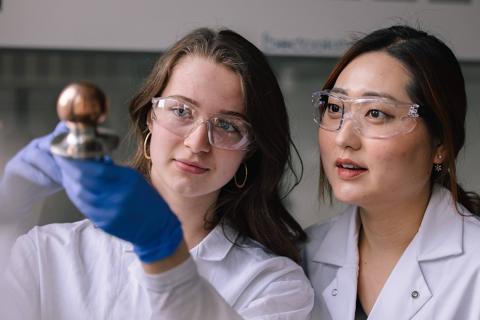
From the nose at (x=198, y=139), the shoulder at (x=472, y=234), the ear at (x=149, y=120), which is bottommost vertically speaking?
the shoulder at (x=472, y=234)

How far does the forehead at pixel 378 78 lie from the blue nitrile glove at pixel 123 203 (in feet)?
2.90

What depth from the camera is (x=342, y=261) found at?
2.29 metres

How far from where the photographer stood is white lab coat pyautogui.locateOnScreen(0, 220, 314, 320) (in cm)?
194

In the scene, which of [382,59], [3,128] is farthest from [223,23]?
[382,59]

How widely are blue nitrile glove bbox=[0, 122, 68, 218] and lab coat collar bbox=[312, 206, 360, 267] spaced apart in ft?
3.31

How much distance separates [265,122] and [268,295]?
0.51m

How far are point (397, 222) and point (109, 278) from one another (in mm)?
898

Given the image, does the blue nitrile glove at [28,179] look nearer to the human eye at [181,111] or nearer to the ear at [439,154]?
the human eye at [181,111]

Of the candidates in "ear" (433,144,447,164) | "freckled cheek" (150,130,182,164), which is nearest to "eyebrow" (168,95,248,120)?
"freckled cheek" (150,130,182,164)

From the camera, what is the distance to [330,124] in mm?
2154

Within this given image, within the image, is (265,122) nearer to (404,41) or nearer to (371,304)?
(404,41)

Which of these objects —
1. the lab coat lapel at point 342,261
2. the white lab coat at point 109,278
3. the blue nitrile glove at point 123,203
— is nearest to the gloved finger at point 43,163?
the blue nitrile glove at point 123,203

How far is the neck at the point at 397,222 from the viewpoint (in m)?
2.19

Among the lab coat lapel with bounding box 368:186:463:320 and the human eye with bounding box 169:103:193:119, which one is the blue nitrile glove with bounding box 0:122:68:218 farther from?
the lab coat lapel with bounding box 368:186:463:320
